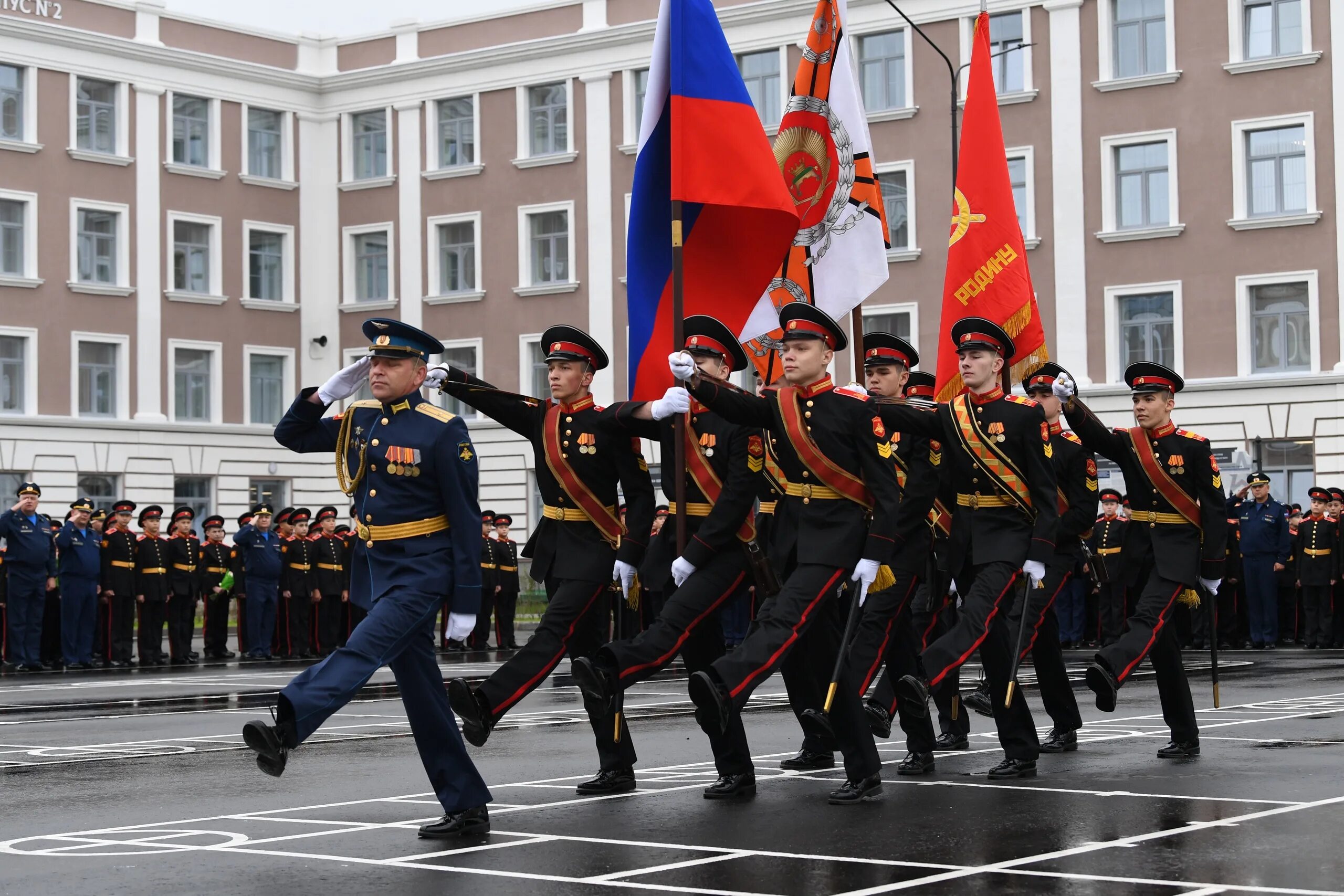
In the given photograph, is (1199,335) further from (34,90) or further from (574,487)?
(574,487)

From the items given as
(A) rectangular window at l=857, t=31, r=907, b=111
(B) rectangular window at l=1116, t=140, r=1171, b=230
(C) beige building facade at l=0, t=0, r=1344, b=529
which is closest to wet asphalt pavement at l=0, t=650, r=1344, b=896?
(C) beige building facade at l=0, t=0, r=1344, b=529

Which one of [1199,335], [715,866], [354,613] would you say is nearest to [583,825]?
[715,866]

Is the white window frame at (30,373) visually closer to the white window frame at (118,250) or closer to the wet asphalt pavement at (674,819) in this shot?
the white window frame at (118,250)

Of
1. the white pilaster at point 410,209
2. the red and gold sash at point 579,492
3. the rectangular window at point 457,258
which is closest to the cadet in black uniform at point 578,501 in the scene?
the red and gold sash at point 579,492

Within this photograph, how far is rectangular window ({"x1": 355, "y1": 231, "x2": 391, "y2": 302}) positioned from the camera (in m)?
48.6

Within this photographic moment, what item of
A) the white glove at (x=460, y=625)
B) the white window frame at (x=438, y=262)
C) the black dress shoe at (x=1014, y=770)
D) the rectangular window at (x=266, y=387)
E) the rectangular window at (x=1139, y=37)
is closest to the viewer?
the white glove at (x=460, y=625)

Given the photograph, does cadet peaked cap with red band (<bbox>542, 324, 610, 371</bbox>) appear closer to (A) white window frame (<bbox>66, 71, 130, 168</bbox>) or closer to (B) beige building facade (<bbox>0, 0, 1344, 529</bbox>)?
(B) beige building facade (<bbox>0, 0, 1344, 529</bbox>)

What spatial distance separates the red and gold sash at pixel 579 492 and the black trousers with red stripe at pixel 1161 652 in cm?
263

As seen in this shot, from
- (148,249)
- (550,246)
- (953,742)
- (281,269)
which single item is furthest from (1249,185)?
(953,742)

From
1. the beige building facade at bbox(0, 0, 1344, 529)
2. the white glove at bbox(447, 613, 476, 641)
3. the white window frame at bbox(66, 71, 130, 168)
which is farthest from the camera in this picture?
the white window frame at bbox(66, 71, 130, 168)

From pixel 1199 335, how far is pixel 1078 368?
2488 millimetres

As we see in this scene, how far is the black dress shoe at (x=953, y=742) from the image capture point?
35.6 ft

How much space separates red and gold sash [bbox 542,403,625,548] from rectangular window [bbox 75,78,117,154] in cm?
3748

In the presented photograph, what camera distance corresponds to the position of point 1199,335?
122 ft
